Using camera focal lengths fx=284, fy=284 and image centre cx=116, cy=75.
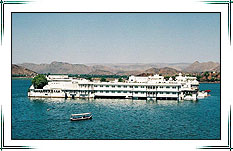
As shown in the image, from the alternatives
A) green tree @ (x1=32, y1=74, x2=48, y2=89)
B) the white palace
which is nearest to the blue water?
the white palace

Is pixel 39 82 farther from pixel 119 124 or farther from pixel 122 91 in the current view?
pixel 119 124

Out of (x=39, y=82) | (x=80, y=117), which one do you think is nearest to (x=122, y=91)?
(x=39, y=82)

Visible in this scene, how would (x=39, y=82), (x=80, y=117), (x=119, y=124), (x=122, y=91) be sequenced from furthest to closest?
(x=39, y=82) → (x=122, y=91) → (x=80, y=117) → (x=119, y=124)

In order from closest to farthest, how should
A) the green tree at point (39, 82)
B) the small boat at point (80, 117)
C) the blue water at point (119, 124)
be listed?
the blue water at point (119, 124), the small boat at point (80, 117), the green tree at point (39, 82)

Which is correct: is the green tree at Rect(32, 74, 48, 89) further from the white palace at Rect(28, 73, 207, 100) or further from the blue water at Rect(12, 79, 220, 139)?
the blue water at Rect(12, 79, 220, 139)

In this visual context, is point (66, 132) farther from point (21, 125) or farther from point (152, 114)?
point (152, 114)

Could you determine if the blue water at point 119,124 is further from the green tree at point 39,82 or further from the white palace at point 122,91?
the green tree at point 39,82

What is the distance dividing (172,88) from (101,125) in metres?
18.7

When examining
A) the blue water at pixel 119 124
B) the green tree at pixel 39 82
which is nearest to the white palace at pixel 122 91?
the green tree at pixel 39 82

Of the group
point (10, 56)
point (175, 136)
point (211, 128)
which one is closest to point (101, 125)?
point (175, 136)

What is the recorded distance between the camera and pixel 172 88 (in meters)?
36.9

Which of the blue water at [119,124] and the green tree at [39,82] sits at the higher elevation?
the green tree at [39,82]

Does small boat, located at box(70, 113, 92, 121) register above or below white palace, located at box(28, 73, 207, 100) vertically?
below
